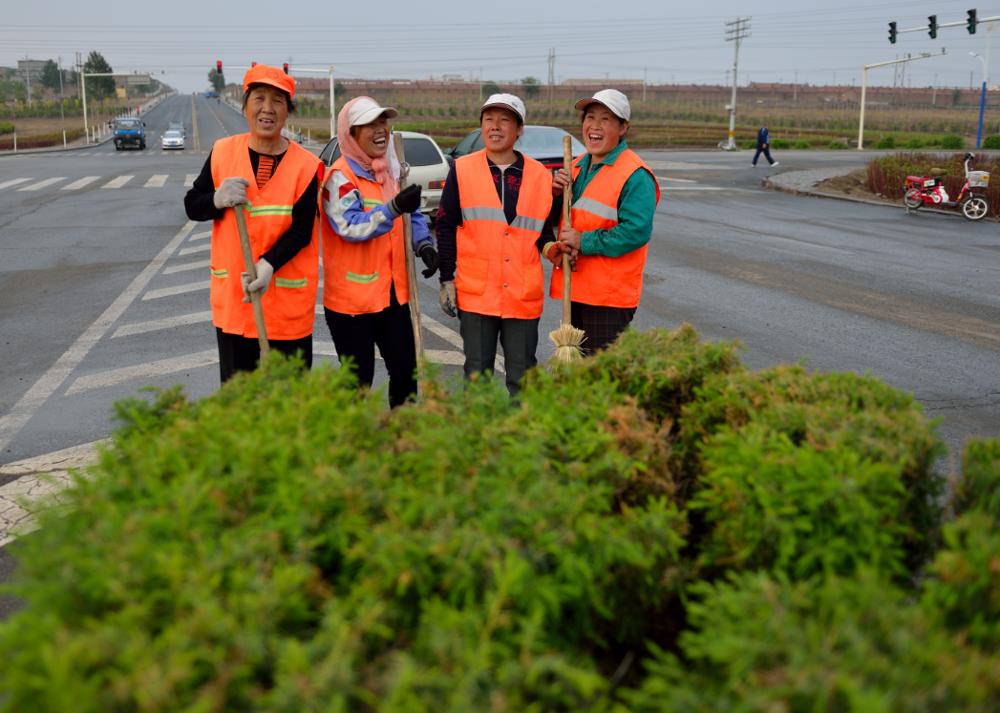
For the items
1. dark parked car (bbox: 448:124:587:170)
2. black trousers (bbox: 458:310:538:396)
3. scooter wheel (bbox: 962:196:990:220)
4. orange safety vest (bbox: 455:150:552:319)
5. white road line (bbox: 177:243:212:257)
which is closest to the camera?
orange safety vest (bbox: 455:150:552:319)

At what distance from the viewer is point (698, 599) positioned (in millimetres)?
2633

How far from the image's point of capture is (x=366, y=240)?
4.72 meters

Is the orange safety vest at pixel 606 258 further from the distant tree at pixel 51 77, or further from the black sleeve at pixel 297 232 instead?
the distant tree at pixel 51 77

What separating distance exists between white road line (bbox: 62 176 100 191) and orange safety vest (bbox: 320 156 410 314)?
22.3 m

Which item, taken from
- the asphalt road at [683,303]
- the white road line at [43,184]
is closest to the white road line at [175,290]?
the asphalt road at [683,303]

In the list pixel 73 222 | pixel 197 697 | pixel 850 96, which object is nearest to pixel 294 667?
pixel 197 697

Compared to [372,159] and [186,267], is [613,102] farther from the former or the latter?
[186,267]

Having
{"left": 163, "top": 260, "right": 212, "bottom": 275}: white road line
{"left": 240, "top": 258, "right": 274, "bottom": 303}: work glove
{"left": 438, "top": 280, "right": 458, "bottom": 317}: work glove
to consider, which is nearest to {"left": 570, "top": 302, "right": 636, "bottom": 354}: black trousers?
{"left": 438, "top": 280, "right": 458, "bottom": 317}: work glove

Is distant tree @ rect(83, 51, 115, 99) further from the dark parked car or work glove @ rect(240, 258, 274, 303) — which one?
work glove @ rect(240, 258, 274, 303)

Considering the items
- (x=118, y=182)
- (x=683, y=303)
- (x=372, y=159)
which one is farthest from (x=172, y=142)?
(x=372, y=159)

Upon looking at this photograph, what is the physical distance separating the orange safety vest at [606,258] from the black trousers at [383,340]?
0.88 metres

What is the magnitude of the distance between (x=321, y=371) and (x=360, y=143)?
214cm

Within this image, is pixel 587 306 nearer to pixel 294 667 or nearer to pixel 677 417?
pixel 677 417

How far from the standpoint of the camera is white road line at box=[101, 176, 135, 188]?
2559cm
